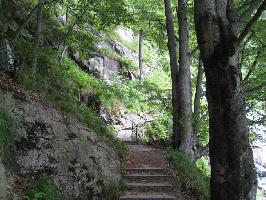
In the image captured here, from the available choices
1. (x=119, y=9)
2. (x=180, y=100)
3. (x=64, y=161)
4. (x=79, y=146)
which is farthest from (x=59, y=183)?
(x=119, y=9)

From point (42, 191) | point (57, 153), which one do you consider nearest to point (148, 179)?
point (57, 153)

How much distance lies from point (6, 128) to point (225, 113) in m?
4.93

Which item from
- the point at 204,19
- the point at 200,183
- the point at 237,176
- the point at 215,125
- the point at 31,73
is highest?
the point at 31,73

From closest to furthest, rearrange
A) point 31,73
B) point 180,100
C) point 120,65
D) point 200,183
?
point 200,183 → point 31,73 → point 180,100 → point 120,65

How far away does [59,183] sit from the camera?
8227 millimetres

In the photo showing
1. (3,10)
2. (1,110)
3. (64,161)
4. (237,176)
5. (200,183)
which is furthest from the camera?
(3,10)

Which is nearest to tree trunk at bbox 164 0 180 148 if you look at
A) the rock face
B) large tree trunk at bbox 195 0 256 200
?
the rock face

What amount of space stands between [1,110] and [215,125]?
4980 millimetres

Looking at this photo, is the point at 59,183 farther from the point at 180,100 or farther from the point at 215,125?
the point at 180,100

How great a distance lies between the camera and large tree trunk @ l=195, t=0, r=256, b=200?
4258mm

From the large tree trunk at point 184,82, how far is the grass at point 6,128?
21.4ft

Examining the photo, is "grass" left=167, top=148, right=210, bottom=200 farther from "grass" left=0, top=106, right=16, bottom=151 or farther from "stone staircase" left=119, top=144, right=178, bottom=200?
"grass" left=0, top=106, right=16, bottom=151

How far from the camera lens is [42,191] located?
24.6 ft

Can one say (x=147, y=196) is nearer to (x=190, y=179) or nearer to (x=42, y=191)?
(x=190, y=179)
